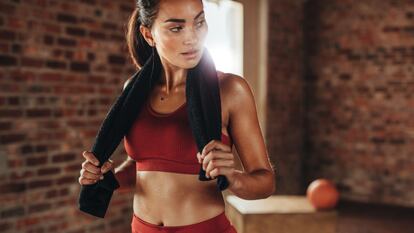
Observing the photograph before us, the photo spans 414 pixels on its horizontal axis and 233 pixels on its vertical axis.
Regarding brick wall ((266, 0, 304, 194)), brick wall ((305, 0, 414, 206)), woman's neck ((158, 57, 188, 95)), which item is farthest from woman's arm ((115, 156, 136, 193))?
brick wall ((305, 0, 414, 206))

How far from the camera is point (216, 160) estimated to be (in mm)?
1207

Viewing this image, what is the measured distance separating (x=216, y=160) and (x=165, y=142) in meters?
0.23

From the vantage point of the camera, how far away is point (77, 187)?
3.05 meters

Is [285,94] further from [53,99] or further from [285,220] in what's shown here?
[53,99]

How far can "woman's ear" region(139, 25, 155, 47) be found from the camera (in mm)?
1526

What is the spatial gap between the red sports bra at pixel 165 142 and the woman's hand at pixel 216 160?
0.13m

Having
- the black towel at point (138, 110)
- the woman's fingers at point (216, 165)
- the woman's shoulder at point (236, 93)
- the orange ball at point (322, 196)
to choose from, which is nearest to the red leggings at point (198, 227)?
the black towel at point (138, 110)

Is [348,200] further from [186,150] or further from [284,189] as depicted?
[186,150]

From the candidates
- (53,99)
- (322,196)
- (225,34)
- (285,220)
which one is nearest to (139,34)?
(53,99)

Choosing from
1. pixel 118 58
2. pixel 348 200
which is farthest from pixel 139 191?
pixel 348 200

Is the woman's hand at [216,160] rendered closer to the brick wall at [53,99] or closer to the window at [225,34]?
the brick wall at [53,99]

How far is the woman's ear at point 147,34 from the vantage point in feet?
5.01

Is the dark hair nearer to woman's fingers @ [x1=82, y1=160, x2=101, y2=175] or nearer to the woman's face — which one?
the woman's face

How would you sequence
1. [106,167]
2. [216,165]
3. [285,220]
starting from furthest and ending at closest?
[285,220]
[106,167]
[216,165]
